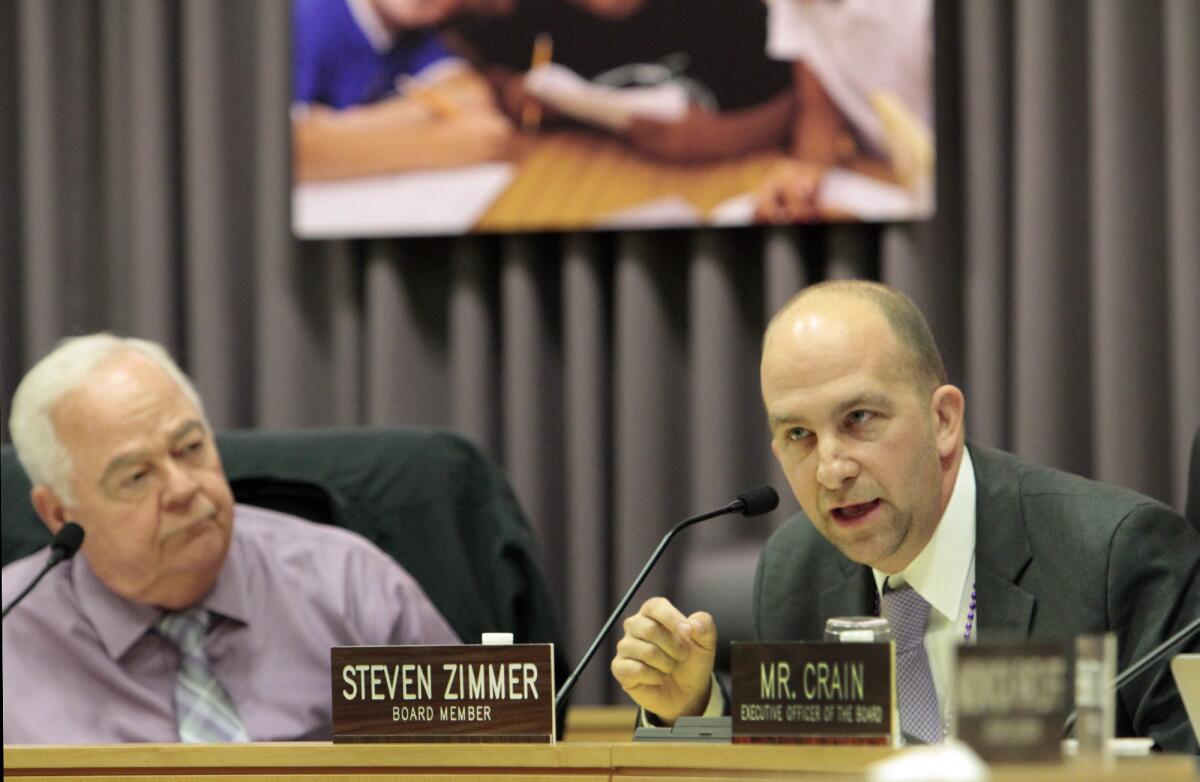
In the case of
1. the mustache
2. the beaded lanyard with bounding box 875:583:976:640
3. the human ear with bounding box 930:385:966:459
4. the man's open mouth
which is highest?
the human ear with bounding box 930:385:966:459

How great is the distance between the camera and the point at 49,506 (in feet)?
9.79

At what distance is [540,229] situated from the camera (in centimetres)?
355

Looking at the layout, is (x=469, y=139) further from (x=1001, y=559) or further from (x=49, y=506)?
(x=1001, y=559)

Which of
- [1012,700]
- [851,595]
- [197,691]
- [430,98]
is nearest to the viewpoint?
[1012,700]

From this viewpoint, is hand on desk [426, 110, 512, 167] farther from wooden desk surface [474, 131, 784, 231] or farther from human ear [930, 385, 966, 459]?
human ear [930, 385, 966, 459]

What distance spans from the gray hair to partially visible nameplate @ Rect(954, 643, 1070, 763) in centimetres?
205

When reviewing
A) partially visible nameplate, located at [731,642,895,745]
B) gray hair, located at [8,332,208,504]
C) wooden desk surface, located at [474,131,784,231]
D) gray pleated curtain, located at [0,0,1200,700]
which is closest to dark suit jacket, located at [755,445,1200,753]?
partially visible nameplate, located at [731,642,895,745]

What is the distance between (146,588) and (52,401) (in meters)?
0.39

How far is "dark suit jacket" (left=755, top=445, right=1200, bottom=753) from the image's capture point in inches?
→ 81.7

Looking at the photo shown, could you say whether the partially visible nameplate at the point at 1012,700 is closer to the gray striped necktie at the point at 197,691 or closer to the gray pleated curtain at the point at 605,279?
the gray pleated curtain at the point at 605,279

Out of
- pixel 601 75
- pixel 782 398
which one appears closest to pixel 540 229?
pixel 601 75

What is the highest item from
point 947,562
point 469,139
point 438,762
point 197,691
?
point 469,139

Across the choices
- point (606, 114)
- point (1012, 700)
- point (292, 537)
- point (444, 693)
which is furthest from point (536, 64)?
point (1012, 700)

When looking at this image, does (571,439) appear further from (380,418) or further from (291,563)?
(291,563)
